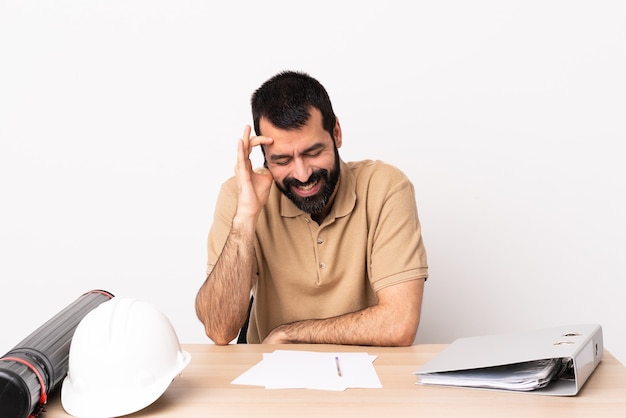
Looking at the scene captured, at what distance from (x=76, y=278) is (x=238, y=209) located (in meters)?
1.37

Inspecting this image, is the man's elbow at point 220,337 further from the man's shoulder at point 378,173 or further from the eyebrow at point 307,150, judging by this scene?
the man's shoulder at point 378,173

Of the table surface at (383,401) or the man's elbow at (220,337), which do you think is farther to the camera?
the man's elbow at (220,337)

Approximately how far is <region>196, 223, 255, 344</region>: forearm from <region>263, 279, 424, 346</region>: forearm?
175 millimetres

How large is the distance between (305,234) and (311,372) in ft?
2.38

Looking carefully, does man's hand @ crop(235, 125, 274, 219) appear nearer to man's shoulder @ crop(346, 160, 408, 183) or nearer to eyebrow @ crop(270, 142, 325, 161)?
eyebrow @ crop(270, 142, 325, 161)

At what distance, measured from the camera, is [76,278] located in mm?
3307

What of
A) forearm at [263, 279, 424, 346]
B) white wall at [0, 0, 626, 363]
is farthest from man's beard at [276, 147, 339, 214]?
white wall at [0, 0, 626, 363]

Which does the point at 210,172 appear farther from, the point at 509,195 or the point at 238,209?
the point at 509,195

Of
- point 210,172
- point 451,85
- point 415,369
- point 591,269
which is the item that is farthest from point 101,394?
point 591,269

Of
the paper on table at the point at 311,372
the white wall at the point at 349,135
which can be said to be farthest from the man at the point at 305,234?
the white wall at the point at 349,135

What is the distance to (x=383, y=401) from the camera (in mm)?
1472

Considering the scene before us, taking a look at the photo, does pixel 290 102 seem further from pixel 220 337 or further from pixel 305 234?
pixel 220 337

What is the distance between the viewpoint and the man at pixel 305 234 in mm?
2148

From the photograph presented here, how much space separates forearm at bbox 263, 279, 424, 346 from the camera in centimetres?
198
